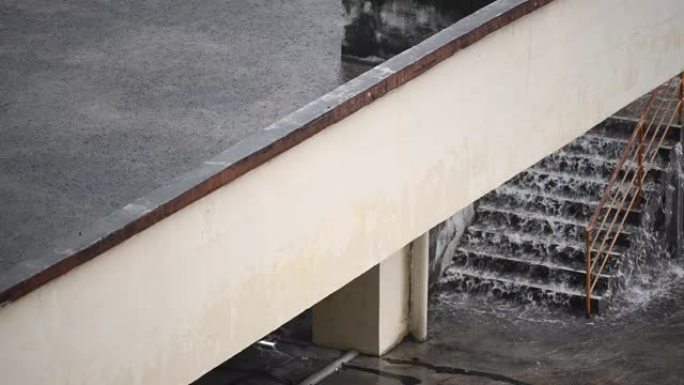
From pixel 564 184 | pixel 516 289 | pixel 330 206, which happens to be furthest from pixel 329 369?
pixel 330 206

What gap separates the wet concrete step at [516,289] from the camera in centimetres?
1617

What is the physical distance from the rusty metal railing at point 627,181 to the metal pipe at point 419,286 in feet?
5.71

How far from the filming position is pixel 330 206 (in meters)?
10.3

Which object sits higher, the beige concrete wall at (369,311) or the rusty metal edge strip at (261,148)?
the rusty metal edge strip at (261,148)

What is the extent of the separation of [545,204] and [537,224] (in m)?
0.23

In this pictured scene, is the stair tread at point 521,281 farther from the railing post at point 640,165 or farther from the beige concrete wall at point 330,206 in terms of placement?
the beige concrete wall at point 330,206

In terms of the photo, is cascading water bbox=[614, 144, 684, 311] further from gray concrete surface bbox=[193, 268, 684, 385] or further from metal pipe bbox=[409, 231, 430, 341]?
metal pipe bbox=[409, 231, 430, 341]

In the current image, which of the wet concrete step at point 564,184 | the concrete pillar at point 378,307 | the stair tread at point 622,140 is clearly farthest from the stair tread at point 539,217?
the concrete pillar at point 378,307

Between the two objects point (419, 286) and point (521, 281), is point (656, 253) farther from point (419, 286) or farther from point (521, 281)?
point (419, 286)

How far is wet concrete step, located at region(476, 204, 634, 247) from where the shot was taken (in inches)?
656

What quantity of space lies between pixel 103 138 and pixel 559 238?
21.8 ft

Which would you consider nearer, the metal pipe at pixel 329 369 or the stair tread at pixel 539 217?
the metal pipe at pixel 329 369

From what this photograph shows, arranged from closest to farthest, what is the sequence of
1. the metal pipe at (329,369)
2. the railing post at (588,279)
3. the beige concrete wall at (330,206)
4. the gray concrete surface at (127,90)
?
the beige concrete wall at (330,206) < the gray concrete surface at (127,90) < the metal pipe at (329,369) < the railing post at (588,279)

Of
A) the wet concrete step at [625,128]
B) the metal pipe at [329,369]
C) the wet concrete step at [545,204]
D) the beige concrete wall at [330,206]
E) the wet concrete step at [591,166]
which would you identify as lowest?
the metal pipe at [329,369]
